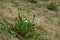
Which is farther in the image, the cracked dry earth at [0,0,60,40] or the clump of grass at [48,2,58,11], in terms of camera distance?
the clump of grass at [48,2,58,11]

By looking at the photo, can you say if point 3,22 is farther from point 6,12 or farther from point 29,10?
point 29,10

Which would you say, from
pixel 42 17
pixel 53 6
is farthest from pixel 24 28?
pixel 53 6

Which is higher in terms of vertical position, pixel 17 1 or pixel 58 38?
pixel 17 1

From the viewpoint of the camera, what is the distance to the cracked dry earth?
499 centimetres

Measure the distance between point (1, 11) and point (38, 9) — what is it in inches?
55.6

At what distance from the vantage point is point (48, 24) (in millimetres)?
5375

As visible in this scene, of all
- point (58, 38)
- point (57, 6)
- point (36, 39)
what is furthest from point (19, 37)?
point (57, 6)

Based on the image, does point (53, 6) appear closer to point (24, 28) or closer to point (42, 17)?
point (42, 17)

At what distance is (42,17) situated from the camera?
5781 millimetres

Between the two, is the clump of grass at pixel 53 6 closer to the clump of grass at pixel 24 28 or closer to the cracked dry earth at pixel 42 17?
the cracked dry earth at pixel 42 17

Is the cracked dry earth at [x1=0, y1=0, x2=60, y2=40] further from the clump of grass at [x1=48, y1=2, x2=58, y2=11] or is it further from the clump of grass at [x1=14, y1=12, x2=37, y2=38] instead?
the clump of grass at [x1=14, y1=12, x2=37, y2=38]

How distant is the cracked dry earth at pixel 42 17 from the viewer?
16.4ft

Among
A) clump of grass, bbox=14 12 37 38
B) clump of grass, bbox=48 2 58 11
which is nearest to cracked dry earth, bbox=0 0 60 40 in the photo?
clump of grass, bbox=48 2 58 11

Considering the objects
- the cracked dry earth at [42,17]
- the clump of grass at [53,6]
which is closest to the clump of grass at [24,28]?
the cracked dry earth at [42,17]
